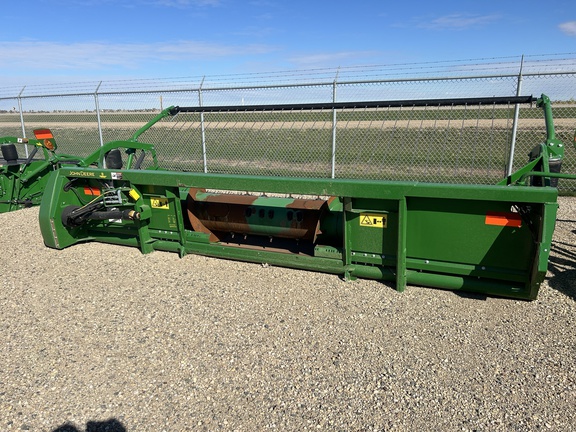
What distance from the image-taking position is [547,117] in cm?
426

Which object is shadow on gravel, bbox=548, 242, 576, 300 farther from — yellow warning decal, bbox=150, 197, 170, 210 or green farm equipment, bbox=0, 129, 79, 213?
green farm equipment, bbox=0, 129, 79, 213

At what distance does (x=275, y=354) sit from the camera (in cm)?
306

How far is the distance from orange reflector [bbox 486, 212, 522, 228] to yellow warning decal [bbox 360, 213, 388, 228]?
85 centimetres

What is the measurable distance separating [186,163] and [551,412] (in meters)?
9.15

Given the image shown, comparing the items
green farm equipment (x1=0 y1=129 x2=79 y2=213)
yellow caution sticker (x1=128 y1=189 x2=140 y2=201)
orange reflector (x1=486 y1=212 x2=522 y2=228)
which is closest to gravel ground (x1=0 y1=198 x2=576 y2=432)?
orange reflector (x1=486 y1=212 x2=522 y2=228)

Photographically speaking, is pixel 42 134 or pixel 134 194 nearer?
pixel 134 194

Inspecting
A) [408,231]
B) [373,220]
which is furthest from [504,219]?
[373,220]

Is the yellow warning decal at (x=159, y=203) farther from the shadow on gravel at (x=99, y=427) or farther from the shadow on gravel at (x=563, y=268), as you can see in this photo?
the shadow on gravel at (x=563, y=268)

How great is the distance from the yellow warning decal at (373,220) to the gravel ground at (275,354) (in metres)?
0.58

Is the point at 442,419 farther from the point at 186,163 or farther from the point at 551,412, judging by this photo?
the point at 186,163

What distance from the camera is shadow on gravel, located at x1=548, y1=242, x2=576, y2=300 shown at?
3940 mm

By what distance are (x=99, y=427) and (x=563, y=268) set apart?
14.5 ft

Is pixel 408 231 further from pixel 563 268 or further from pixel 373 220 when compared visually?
pixel 563 268

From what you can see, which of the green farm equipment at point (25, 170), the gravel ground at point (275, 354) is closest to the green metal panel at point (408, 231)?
the gravel ground at point (275, 354)
